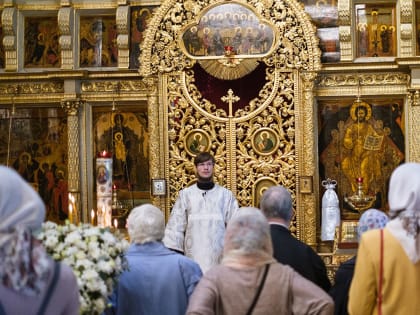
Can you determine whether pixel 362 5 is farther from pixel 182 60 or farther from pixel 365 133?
pixel 182 60

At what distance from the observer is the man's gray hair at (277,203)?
18.4 ft

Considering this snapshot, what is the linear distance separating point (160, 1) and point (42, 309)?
9487 millimetres

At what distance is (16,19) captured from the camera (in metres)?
13.1

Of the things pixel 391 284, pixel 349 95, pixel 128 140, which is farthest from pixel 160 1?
pixel 391 284

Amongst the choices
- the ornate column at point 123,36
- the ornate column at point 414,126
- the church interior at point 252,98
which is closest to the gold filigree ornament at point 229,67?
the church interior at point 252,98

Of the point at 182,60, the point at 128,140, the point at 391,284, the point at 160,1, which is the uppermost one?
the point at 160,1

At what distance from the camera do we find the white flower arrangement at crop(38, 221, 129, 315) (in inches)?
197

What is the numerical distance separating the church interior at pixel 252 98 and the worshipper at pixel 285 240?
19.7 ft

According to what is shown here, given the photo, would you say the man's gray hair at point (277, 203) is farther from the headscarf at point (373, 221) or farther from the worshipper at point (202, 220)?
the worshipper at point (202, 220)

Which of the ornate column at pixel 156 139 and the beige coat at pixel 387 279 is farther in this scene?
the ornate column at pixel 156 139

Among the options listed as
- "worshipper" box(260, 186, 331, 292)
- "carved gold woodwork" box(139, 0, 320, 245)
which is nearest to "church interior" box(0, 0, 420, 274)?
"carved gold woodwork" box(139, 0, 320, 245)

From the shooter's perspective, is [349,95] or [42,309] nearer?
[42,309]

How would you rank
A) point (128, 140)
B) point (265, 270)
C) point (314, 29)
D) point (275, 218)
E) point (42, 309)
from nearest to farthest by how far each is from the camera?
point (42, 309) < point (265, 270) < point (275, 218) < point (314, 29) < point (128, 140)

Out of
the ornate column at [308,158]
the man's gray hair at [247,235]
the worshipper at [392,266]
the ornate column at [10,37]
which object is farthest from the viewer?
the ornate column at [10,37]
